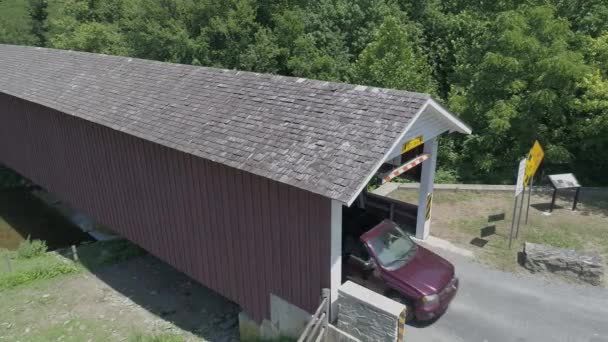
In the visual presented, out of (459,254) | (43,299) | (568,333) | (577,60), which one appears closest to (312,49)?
(577,60)

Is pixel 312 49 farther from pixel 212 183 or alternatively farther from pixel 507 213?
pixel 212 183

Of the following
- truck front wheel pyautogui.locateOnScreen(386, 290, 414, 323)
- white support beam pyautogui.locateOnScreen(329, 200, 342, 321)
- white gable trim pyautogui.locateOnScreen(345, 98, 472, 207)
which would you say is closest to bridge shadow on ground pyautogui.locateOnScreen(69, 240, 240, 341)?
white support beam pyautogui.locateOnScreen(329, 200, 342, 321)

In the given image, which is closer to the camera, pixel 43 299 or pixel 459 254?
pixel 459 254

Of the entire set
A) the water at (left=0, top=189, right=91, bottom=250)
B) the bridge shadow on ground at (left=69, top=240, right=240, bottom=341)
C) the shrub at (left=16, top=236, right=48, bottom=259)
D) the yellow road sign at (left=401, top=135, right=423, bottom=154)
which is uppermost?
the yellow road sign at (left=401, top=135, right=423, bottom=154)

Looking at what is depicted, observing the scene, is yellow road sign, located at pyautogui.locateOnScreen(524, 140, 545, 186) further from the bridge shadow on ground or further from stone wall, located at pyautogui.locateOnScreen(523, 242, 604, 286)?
the bridge shadow on ground

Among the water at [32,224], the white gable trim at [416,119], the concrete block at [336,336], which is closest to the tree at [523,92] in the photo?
the white gable trim at [416,119]

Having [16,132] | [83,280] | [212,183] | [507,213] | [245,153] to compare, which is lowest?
[83,280]
